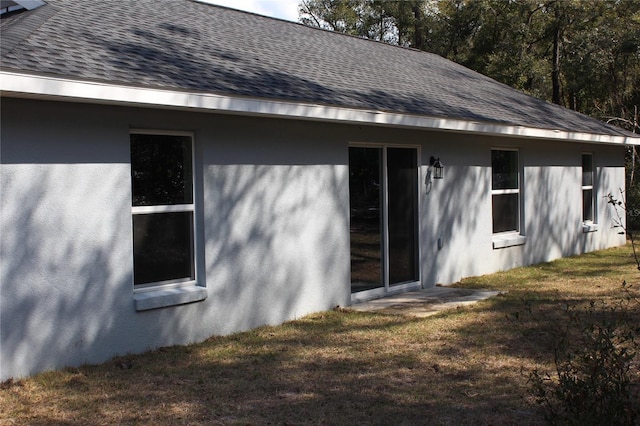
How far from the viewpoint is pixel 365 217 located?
983cm

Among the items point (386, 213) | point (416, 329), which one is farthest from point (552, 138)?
point (416, 329)

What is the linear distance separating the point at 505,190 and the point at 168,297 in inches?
310

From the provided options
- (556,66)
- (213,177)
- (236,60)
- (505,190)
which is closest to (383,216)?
(236,60)

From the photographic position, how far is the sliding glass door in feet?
31.8

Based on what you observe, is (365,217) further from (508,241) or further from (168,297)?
(508,241)

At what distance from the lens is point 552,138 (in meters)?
12.9

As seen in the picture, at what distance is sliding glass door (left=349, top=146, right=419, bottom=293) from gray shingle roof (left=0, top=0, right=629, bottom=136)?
907 millimetres

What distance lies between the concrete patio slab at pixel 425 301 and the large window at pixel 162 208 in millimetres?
2778

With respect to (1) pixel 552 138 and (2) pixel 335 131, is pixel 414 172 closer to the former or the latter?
(2) pixel 335 131

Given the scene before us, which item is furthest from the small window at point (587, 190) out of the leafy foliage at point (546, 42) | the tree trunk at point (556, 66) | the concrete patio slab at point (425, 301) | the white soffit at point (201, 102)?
the tree trunk at point (556, 66)

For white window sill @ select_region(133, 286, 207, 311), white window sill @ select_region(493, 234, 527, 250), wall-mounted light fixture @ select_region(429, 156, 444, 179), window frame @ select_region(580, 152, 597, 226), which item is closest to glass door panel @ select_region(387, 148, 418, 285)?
wall-mounted light fixture @ select_region(429, 156, 444, 179)

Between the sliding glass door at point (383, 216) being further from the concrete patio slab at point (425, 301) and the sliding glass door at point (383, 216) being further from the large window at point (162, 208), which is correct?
the large window at point (162, 208)

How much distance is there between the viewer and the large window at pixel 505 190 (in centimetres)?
1263

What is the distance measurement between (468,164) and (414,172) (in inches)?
62.7
